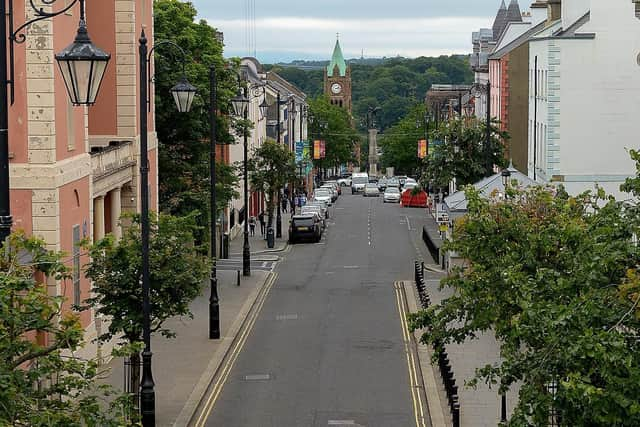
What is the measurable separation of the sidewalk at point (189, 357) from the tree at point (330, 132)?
325ft

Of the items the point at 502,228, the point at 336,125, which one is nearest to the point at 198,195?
the point at 502,228

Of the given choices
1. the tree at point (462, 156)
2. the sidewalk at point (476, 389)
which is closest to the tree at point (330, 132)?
the tree at point (462, 156)

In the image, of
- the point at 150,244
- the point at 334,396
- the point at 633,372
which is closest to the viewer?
the point at 633,372

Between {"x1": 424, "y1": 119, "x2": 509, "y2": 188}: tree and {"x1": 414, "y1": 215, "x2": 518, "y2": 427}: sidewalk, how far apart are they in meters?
23.1

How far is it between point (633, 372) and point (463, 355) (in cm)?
1990

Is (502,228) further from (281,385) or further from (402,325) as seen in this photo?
(402,325)

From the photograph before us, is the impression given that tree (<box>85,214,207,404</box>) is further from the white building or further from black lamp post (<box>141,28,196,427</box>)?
the white building

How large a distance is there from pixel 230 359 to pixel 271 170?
116 feet

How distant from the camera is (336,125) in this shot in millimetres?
148750

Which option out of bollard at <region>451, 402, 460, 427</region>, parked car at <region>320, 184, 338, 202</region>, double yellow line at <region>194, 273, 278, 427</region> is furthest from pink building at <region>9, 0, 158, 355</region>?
parked car at <region>320, 184, 338, 202</region>

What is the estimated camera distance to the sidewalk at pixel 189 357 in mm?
25578

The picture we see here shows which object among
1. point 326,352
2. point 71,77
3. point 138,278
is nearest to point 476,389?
point 326,352

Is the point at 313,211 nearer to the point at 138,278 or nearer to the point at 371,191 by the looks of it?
the point at 371,191

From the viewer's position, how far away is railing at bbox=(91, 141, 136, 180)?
104 ft
